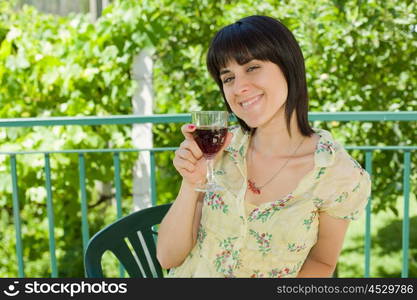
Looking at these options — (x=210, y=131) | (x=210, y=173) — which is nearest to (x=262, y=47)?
(x=210, y=131)

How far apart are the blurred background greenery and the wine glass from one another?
188 centimetres

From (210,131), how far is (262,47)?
0.24 m

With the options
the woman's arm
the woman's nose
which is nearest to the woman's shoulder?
the woman's arm

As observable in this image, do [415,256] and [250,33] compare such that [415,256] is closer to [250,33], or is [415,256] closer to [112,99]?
[112,99]

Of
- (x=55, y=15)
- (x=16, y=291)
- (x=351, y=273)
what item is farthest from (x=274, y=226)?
(x=55, y=15)

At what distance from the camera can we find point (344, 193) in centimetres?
150

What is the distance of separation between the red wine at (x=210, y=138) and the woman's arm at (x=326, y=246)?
322 mm

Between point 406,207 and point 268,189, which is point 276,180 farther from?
point 406,207

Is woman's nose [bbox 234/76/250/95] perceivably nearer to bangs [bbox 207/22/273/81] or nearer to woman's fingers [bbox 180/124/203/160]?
bangs [bbox 207/22/273/81]

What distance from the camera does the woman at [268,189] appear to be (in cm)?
148

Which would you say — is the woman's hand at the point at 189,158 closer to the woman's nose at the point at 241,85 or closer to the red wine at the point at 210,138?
the red wine at the point at 210,138

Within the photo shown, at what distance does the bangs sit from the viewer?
4.79 ft

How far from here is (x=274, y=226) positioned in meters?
1.49

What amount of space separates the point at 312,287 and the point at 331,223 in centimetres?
19
